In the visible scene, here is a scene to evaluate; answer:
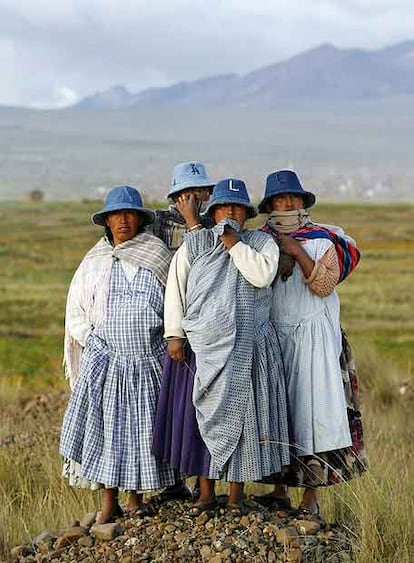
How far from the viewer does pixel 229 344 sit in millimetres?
5719

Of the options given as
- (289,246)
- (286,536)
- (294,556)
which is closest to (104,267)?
(289,246)

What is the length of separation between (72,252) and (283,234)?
110 ft

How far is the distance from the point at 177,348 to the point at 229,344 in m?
0.30

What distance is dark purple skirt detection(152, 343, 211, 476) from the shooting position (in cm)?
583

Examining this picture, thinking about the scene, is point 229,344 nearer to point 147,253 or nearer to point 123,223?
point 147,253

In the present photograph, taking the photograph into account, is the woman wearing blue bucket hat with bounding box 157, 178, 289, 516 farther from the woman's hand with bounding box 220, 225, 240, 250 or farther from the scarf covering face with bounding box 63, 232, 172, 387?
the scarf covering face with bounding box 63, 232, 172, 387

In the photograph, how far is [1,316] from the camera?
2595 centimetres

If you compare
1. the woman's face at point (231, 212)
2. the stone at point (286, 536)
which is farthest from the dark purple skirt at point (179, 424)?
the woman's face at point (231, 212)

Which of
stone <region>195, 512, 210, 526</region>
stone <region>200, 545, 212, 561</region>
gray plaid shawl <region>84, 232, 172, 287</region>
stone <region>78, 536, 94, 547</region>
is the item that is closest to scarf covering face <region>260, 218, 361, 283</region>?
gray plaid shawl <region>84, 232, 172, 287</region>

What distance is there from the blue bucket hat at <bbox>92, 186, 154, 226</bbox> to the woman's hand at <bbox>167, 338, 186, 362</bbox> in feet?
2.62

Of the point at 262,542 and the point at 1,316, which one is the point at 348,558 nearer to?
the point at 262,542

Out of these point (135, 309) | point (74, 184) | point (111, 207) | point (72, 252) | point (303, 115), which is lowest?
point (135, 309)

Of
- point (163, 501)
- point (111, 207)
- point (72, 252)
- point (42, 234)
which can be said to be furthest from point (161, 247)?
point (42, 234)

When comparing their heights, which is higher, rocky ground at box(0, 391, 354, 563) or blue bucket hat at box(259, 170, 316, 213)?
blue bucket hat at box(259, 170, 316, 213)
